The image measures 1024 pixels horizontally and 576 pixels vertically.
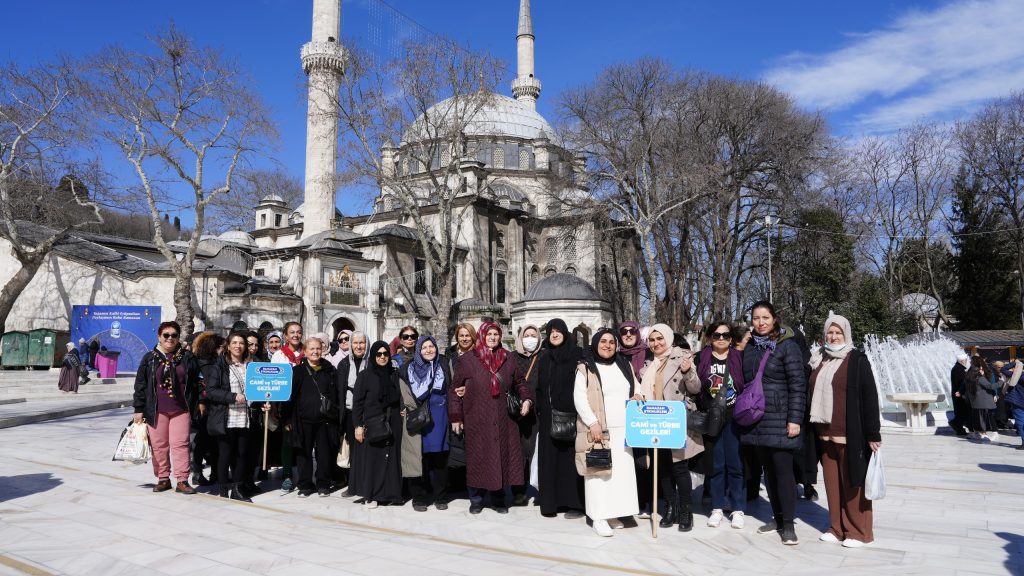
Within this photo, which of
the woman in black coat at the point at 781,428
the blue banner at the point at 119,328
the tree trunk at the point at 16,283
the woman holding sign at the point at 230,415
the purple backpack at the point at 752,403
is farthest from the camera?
the tree trunk at the point at 16,283

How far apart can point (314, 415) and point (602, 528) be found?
3108 millimetres

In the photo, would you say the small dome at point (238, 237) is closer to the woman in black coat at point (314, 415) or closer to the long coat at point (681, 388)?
the woman in black coat at point (314, 415)

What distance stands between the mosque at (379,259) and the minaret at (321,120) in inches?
2.6

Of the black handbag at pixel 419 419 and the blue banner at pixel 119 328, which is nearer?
the black handbag at pixel 419 419

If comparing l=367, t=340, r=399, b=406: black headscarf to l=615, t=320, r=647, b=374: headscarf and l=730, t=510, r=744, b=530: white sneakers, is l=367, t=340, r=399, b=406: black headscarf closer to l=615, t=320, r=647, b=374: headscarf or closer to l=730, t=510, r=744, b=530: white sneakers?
→ l=615, t=320, r=647, b=374: headscarf

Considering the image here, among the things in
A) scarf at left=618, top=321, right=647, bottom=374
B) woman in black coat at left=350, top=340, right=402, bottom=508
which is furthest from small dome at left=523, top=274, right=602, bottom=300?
woman in black coat at left=350, top=340, right=402, bottom=508

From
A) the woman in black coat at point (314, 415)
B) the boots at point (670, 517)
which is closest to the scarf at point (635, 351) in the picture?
the boots at point (670, 517)

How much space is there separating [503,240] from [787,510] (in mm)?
35449

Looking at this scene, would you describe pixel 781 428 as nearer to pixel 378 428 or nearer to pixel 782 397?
pixel 782 397

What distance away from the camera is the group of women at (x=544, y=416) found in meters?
5.11

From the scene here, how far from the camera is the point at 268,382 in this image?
6.57 metres

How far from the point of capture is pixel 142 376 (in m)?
6.51

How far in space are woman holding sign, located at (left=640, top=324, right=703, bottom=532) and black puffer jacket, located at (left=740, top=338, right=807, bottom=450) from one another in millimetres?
595

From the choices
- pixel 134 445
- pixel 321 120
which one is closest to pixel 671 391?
pixel 134 445
